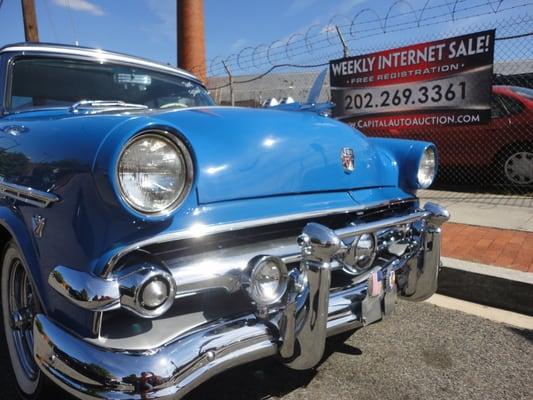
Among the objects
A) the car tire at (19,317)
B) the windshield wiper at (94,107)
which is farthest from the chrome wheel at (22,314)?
the windshield wiper at (94,107)

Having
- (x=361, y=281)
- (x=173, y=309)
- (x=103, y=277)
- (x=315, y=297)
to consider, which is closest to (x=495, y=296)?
(x=361, y=281)

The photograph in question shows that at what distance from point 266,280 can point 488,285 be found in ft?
6.60

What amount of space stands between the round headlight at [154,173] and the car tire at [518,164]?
5535 millimetres

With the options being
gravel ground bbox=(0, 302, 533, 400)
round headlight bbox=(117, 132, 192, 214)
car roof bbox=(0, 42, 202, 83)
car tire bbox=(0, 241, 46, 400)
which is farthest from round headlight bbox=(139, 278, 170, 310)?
car roof bbox=(0, 42, 202, 83)

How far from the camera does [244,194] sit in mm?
1779

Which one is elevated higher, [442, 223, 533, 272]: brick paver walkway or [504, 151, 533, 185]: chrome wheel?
[504, 151, 533, 185]: chrome wheel

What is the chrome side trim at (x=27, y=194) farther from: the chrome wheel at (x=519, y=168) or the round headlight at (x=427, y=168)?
the chrome wheel at (x=519, y=168)

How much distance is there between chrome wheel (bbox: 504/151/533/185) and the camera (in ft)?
19.2

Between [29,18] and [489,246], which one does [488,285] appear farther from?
[29,18]

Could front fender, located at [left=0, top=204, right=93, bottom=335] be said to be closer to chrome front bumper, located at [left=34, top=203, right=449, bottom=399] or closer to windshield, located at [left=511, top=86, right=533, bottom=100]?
chrome front bumper, located at [left=34, top=203, right=449, bottom=399]

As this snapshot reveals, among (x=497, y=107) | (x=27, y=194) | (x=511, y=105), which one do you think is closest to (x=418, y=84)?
(x=497, y=107)

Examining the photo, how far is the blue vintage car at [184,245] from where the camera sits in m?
1.45

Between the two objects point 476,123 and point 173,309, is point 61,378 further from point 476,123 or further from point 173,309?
point 476,123

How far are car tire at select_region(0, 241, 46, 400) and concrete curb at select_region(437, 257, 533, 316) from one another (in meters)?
2.58
